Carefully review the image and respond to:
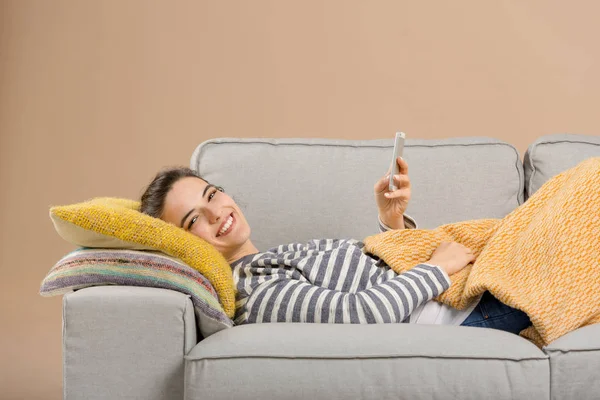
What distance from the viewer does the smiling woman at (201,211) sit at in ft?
6.70

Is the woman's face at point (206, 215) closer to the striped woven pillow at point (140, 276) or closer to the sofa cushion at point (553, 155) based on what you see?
the striped woven pillow at point (140, 276)

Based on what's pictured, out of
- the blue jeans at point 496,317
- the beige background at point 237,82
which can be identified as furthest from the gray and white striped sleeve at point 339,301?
the beige background at point 237,82

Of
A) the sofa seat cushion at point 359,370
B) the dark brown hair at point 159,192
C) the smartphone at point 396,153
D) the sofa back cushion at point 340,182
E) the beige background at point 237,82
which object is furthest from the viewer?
the beige background at point 237,82

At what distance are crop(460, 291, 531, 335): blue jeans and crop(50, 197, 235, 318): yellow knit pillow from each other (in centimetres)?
55

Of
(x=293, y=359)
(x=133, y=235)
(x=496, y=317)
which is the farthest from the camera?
(x=496, y=317)

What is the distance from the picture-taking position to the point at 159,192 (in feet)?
6.88

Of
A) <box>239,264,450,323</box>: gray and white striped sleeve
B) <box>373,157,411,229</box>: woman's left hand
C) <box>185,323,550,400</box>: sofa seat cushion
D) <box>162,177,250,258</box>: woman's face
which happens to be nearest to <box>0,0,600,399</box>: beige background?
<box>373,157,411,229</box>: woman's left hand

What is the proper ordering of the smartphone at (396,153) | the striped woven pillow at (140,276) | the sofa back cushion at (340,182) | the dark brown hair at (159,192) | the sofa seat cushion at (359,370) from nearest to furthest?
1. the sofa seat cushion at (359,370)
2. the striped woven pillow at (140,276)
3. the smartphone at (396,153)
4. the dark brown hair at (159,192)
5. the sofa back cushion at (340,182)

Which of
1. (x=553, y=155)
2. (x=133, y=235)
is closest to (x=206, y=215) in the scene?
(x=133, y=235)

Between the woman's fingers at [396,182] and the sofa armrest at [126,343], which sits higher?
the woman's fingers at [396,182]

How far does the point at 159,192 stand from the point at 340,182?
54 cm

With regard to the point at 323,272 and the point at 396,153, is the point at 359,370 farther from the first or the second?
the point at 396,153

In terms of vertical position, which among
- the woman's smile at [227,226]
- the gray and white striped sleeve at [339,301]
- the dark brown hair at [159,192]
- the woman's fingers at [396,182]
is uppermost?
the woman's fingers at [396,182]

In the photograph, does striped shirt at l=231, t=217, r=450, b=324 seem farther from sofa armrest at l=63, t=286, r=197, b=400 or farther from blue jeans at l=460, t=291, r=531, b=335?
sofa armrest at l=63, t=286, r=197, b=400
